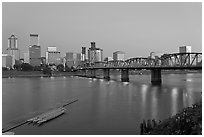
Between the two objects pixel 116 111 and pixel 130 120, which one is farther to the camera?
pixel 116 111

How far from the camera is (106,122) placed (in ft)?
52.3

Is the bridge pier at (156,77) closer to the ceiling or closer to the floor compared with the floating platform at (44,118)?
closer to the ceiling

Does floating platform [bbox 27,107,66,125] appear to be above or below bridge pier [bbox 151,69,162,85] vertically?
below

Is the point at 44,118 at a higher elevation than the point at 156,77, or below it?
below

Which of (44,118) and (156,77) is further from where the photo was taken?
(156,77)

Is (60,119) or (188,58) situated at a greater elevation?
(188,58)

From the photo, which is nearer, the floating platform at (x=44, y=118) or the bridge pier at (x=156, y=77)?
the floating platform at (x=44, y=118)

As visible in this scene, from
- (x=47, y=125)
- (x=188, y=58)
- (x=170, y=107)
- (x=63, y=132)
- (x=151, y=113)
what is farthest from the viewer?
(x=188, y=58)

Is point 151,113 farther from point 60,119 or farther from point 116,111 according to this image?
point 60,119

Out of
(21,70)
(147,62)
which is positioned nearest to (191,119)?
(147,62)

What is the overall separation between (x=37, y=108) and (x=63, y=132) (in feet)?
30.0

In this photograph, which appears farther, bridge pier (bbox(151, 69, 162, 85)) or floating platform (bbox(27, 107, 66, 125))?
bridge pier (bbox(151, 69, 162, 85))

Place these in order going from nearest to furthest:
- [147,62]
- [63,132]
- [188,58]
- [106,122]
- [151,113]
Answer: [63,132] → [106,122] → [151,113] → [188,58] → [147,62]

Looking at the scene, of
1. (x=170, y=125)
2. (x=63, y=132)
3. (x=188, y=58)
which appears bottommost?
(x=63, y=132)
